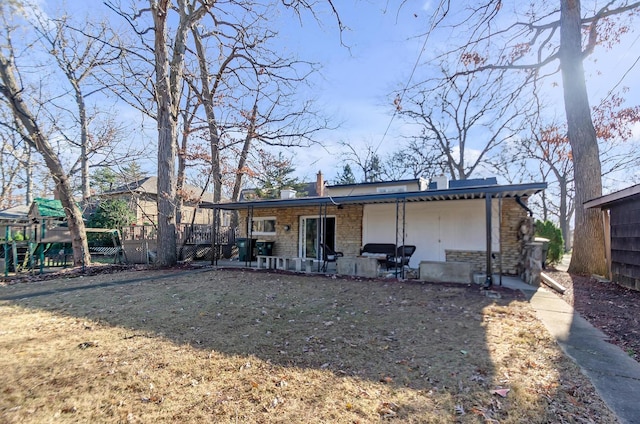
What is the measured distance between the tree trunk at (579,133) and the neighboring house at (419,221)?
1.76m

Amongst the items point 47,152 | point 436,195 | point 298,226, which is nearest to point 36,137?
point 47,152

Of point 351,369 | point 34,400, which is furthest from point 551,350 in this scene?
point 34,400

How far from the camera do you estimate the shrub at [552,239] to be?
13.0 meters

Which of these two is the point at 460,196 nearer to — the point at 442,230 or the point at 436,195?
the point at 442,230

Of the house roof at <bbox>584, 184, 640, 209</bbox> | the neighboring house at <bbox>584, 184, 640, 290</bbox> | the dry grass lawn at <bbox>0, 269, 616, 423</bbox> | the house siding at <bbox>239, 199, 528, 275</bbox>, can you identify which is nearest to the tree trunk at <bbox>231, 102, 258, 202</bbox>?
the house siding at <bbox>239, 199, 528, 275</bbox>

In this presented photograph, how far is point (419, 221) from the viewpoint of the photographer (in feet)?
36.1

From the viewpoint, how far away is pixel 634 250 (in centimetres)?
730

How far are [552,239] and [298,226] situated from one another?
1050 centimetres

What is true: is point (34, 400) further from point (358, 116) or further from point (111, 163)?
point (358, 116)

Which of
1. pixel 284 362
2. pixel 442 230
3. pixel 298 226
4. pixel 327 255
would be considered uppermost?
pixel 298 226

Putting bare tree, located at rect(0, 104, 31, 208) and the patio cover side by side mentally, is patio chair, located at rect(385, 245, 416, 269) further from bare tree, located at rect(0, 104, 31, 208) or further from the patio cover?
bare tree, located at rect(0, 104, 31, 208)

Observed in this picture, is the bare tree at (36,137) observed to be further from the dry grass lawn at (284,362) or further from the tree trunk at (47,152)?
the dry grass lawn at (284,362)

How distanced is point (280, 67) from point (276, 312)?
10802 mm

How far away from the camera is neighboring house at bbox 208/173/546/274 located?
9.30 metres
